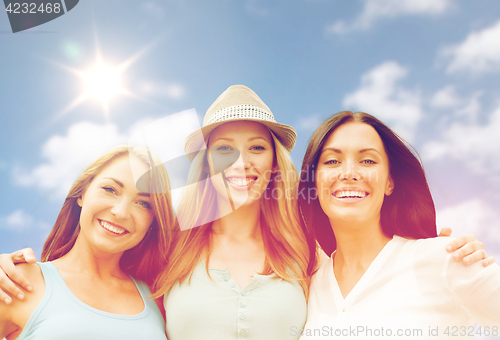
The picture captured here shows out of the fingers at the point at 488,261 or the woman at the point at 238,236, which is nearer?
the fingers at the point at 488,261

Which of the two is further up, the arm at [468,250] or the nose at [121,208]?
the nose at [121,208]

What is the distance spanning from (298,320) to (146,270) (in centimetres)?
181

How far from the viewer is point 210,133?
14.2 feet

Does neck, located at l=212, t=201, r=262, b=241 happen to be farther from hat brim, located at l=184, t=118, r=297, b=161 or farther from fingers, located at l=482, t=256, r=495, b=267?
fingers, located at l=482, t=256, r=495, b=267

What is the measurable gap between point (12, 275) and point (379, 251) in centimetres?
342

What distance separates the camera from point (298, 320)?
3.54 metres

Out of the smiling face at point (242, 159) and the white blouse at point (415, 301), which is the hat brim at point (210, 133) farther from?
the white blouse at point (415, 301)

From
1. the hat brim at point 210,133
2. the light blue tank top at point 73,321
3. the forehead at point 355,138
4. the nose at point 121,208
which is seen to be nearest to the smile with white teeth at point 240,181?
the hat brim at point 210,133

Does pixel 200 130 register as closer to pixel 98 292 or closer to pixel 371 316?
pixel 98 292

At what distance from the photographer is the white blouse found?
121 inches

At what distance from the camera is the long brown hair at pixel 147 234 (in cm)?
400

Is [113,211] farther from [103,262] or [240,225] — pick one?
[240,225]

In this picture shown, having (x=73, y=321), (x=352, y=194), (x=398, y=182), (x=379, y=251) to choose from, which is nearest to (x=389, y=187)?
(x=398, y=182)

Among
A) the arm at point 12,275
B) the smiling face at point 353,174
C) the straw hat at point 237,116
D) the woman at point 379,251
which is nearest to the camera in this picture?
the arm at point 12,275
